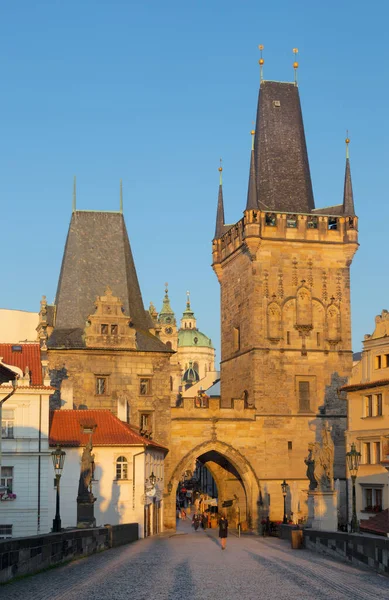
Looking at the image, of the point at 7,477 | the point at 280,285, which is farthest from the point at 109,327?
the point at 7,477

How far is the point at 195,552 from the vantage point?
101 feet

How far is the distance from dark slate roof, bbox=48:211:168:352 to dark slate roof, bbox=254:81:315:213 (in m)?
9.37

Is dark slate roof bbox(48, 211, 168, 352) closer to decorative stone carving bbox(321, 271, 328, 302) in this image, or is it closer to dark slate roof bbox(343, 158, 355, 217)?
decorative stone carving bbox(321, 271, 328, 302)

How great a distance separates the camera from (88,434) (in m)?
47.9

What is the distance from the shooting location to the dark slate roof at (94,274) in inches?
2384

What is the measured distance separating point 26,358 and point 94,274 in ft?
44.1

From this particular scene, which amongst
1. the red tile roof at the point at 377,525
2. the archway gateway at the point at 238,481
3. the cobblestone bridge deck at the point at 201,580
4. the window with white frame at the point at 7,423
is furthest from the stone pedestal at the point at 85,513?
the archway gateway at the point at 238,481

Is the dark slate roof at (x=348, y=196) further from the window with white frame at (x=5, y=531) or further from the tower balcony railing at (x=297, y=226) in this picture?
the window with white frame at (x=5, y=531)

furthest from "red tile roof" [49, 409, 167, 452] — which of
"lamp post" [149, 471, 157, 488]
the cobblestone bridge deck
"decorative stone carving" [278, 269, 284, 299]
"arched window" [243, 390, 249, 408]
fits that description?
the cobblestone bridge deck

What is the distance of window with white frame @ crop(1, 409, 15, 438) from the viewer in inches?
1791

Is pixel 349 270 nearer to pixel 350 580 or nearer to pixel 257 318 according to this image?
pixel 257 318

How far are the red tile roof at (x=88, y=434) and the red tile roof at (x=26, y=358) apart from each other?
10.0ft

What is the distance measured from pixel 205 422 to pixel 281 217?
13693 millimetres

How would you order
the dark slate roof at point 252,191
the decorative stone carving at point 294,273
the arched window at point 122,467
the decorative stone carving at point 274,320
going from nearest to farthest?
the arched window at point 122,467
the decorative stone carving at point 274,320
the decorative stone carving at point 294,273
the dark slate roof at point 252,191
